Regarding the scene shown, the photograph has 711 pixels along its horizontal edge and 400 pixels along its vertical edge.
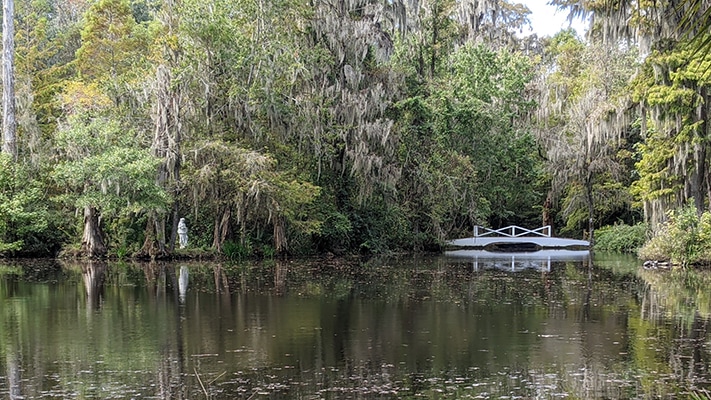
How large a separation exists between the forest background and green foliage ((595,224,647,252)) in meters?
0.25

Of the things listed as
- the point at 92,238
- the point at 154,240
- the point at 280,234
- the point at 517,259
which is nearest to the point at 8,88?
the point at 92,238

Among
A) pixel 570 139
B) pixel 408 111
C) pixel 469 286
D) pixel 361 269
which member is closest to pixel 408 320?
pixel 469 286

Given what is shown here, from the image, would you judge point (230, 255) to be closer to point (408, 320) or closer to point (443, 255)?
point (443, 255)

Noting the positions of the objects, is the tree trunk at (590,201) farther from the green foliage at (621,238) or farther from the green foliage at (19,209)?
the green foliage at (19,209)

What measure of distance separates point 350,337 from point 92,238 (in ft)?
53.6

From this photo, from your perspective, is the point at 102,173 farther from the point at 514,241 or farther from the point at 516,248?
the point at 516,248

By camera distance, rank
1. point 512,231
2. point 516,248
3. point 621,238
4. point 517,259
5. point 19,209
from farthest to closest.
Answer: point 516,248
point 512,231
point 621,238
point 517,259
point 19,209

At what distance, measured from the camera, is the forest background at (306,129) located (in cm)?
2269

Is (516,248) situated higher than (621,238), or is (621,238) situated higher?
(621,238)

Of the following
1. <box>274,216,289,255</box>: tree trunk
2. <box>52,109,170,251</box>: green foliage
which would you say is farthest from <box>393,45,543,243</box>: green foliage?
<box>52,109,170,251</box>: green foliage

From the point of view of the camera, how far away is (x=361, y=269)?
22.7 m

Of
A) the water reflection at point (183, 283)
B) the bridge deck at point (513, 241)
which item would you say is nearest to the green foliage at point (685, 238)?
the bridge deck at point (513, 241)

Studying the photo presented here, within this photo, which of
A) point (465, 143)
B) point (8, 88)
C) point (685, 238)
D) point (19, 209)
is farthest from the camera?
point (465, 143)

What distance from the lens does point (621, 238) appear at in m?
32.3
